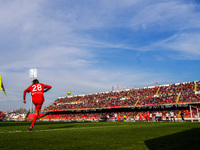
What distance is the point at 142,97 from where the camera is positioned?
146ft

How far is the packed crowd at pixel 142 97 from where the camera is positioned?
126 ft

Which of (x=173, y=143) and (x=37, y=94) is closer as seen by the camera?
(x=173, y=143)

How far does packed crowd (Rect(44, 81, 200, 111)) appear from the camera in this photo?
126 feet

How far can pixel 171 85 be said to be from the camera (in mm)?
45656

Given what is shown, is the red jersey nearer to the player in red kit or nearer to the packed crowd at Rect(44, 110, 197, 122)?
the player in red kit

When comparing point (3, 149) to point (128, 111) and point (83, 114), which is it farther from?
point (83, 114)

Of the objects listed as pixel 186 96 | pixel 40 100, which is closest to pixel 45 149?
pixel 40 100

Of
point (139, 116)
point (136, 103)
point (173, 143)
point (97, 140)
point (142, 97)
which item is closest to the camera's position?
point (173, 143)

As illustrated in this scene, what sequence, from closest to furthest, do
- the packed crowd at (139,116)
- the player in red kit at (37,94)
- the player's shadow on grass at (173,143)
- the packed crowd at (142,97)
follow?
the player's shadow on grass at (173,143) → the player in red kit at (37,94) → the packed crowd at (139,116) → the packed crowd at (142,97)

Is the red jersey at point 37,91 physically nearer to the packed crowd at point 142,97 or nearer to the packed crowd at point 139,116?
the packed crowd at point 139,116

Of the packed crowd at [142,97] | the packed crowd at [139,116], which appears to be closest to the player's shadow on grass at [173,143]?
the packed crowd at [139,116]

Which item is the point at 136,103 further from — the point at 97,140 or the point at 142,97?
the point at 97,140

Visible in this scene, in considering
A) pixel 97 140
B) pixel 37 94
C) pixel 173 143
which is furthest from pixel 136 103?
pixel 173 143

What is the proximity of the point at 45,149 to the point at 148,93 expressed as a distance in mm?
44365
